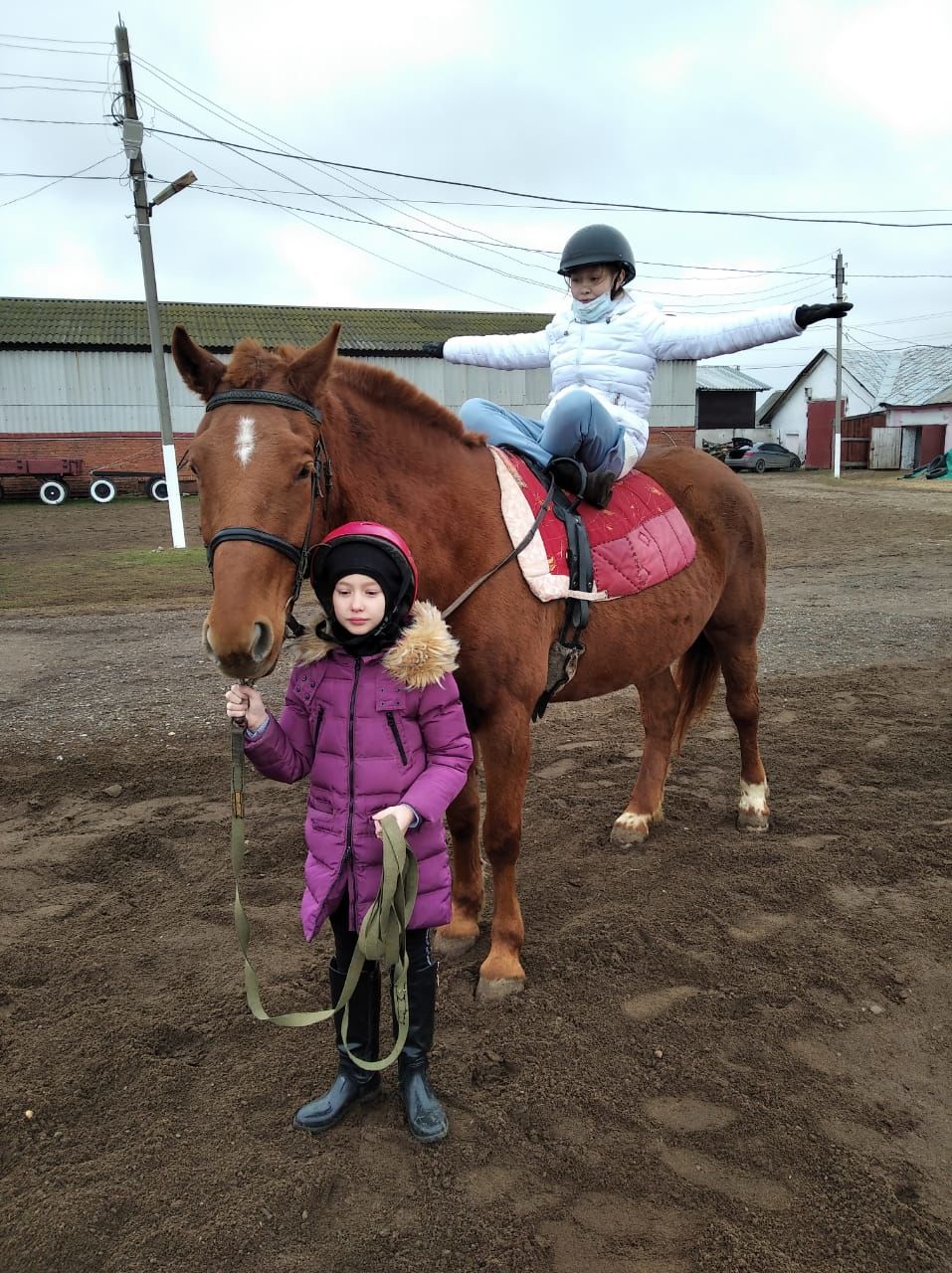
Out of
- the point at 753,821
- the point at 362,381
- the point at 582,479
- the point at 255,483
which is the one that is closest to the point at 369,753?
the point at 255,483

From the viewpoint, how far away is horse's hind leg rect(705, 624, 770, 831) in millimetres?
4438

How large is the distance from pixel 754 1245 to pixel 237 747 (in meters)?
1.75

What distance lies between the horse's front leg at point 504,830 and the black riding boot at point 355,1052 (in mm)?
654

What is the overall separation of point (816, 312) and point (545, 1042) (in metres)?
2.83

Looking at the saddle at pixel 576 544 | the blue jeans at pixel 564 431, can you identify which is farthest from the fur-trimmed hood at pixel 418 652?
the blue jeans at pixel 564 431

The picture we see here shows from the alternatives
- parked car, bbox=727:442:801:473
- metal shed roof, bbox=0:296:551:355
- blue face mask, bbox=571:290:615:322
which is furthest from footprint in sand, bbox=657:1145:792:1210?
parked car, bbox=727:442:801:473

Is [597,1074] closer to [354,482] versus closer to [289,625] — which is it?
[289,625]

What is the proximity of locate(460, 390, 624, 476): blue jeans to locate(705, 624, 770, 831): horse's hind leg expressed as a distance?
60.1 inches

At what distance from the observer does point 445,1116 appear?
2385mm

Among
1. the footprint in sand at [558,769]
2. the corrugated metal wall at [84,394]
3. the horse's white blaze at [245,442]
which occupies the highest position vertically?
the corrugated metal wall at [84,394]

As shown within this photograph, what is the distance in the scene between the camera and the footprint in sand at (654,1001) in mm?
2852

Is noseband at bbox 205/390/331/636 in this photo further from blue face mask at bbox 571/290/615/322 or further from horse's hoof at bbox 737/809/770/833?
horse's hoof at bbox 737/809/770/833

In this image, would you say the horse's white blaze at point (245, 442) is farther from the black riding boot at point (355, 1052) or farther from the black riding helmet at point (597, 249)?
the black riding helmet at point (597, 249)

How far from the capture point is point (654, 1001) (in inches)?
115
